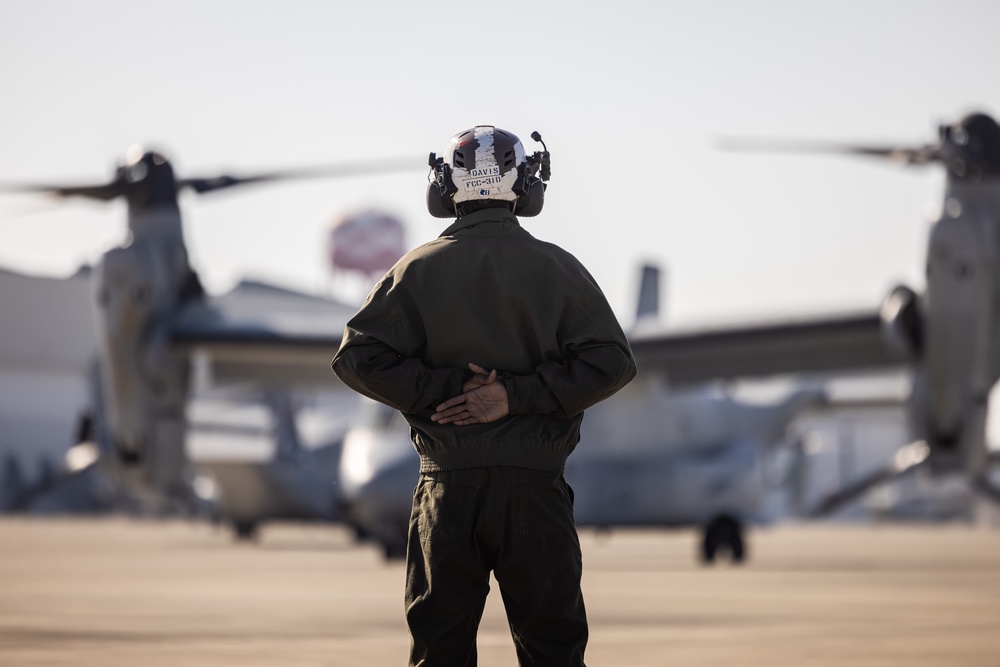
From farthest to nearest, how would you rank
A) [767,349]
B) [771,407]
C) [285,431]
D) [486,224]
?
[285,431]
[771,407]
[767,349]
[486,224]

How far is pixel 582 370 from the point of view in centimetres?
353

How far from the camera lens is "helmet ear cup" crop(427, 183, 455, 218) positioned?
3.83 m

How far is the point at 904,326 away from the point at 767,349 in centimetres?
280

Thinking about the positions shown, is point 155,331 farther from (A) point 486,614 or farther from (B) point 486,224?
(B) point 486,224

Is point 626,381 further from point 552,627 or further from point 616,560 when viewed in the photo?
point 616,560

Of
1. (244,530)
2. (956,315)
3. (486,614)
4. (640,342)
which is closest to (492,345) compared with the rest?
(486,614)

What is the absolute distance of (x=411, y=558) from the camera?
11.7ft

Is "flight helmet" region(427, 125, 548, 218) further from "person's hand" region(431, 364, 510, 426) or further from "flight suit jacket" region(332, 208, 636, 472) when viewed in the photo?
"person's hand" region(431, 364, 510, 426)

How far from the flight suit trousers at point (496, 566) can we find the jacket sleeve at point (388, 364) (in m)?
0.20

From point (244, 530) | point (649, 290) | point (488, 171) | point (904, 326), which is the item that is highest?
point (488, 171)

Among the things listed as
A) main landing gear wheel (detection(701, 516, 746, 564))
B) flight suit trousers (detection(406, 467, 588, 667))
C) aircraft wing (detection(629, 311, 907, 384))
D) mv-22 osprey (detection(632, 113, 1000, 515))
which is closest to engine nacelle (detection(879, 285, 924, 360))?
mv-22 osprey (detection(632, 113, 1000, 515))

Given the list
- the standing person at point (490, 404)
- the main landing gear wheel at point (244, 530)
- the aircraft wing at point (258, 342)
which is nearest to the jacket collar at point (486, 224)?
the standing person at point (490, 404)

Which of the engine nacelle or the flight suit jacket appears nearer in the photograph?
the flight suit jacket

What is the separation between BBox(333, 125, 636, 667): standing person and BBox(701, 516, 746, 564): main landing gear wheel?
17.7m
